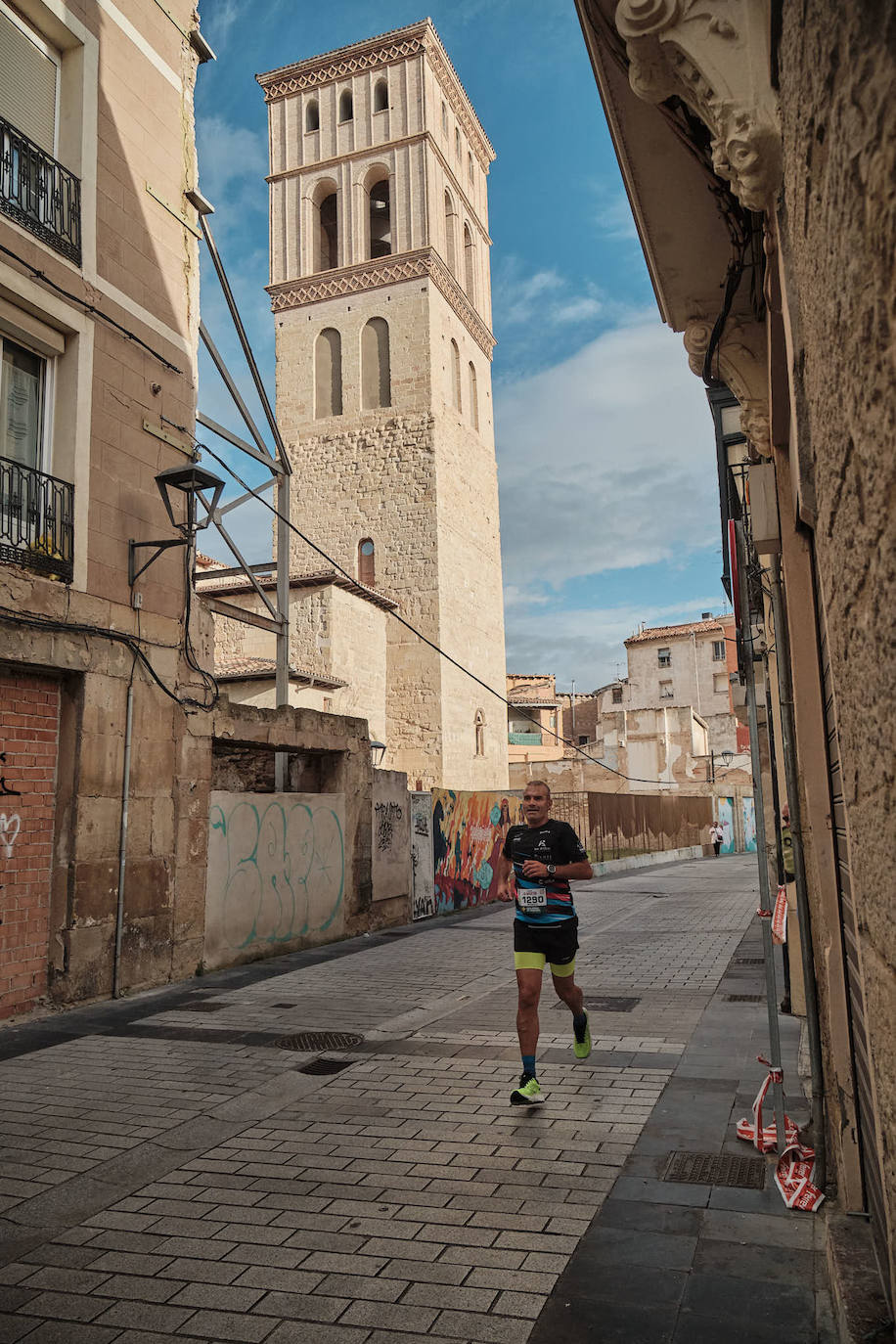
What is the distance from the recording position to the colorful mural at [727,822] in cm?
4219

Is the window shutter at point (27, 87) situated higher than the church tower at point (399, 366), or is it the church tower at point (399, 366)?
the church tower at point (399, 366)

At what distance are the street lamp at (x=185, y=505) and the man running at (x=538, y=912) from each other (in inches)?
198

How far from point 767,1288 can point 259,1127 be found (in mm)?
2781

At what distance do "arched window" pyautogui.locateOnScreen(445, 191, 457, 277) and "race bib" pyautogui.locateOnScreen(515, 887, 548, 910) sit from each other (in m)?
34.6

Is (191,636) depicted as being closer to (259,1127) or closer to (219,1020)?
(219,1020)

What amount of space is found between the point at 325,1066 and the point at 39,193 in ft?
25.5

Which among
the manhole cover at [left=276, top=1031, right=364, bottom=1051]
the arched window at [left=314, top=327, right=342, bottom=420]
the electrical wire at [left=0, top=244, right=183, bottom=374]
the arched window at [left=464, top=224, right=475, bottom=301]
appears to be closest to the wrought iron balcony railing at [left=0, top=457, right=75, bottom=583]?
the electrical wire at [left=0, top=244, right=183, bottom=374]

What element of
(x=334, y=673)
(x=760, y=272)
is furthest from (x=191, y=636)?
(x=334, y=673)

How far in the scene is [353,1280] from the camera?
11.1 feet

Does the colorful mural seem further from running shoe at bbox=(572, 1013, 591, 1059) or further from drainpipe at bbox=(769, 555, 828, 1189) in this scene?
drainpipe at bbox=(769, 555, 828, 1189)

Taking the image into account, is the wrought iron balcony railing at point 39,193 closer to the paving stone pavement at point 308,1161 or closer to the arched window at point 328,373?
the paving stone pavement at point 308,1161

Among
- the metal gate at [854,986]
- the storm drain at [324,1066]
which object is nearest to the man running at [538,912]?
the storm drain at [324,1066]

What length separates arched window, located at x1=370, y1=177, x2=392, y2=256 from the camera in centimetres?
3709

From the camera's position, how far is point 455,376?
36000mm
